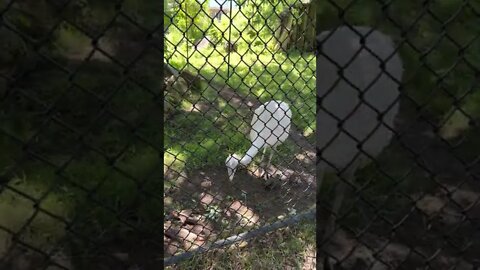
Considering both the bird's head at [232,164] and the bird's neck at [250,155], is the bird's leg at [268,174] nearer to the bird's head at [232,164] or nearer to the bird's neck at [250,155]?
the bird's neck at [250,155]

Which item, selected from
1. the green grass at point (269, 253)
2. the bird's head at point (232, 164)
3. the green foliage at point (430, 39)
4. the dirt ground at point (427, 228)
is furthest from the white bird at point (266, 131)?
the green foliage at point (430, 39)

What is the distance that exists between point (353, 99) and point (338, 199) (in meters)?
0.28

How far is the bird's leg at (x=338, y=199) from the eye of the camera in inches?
57.2

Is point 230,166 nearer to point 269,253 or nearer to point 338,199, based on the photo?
point 269,253

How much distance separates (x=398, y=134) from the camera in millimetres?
1460

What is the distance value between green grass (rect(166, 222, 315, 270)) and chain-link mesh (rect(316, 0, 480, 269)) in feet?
4.79

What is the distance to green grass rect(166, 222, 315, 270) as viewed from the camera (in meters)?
2.93

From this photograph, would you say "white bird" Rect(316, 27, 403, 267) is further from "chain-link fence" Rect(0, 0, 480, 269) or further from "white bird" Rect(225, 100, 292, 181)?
"white bird" Rect(225, 100, 292, 181)

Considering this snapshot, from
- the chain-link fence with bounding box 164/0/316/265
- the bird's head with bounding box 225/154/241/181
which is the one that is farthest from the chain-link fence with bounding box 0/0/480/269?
the bird's head with bounding box 225/154/241/181

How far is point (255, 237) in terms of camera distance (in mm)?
3133

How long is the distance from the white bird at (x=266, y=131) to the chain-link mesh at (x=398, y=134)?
243 centimetres

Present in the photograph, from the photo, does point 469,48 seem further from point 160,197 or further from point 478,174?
point 160,197

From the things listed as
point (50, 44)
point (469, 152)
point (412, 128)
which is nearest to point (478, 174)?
point (469, 152)

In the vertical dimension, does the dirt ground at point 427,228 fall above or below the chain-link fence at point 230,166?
below
